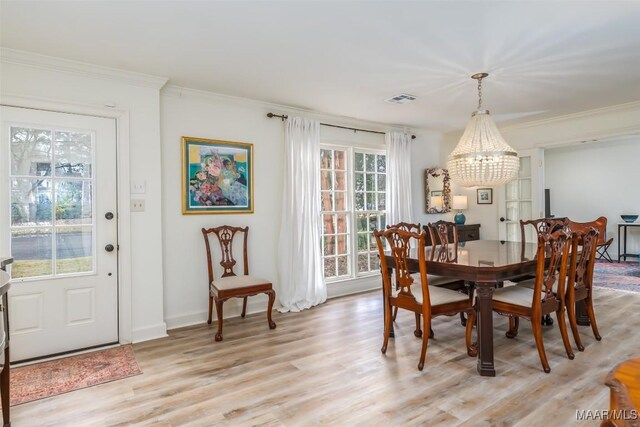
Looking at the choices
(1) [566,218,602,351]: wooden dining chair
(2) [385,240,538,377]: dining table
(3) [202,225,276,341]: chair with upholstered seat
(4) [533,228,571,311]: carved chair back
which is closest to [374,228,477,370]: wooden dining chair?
(2) [385,240,538,377]: dining table

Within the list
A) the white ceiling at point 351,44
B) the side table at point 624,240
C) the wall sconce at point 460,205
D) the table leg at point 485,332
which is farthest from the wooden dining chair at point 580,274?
the side table at point 624,240

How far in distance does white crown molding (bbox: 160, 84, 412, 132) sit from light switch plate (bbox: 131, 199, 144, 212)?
1133 millimetres

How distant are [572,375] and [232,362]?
2.47 metres

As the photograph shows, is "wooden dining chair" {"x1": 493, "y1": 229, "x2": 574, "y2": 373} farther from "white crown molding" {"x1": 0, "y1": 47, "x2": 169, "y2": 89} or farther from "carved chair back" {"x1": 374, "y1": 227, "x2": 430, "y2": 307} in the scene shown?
"white crown molding" {"x1": 0, "y1": 47, "x2": 169, "y2": 89}

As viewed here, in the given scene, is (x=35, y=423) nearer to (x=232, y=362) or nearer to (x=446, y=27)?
(x=232, y=362)

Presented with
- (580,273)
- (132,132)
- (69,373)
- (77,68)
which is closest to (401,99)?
(580,273)

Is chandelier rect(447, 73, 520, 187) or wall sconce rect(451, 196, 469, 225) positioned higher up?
chandelier rect(447, 73, 520, 187)

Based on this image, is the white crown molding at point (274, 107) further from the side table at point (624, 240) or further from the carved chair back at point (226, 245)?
the side table at point (624, 240)

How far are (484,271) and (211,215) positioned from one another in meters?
2.77

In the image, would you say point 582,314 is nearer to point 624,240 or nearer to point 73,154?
point 73,154

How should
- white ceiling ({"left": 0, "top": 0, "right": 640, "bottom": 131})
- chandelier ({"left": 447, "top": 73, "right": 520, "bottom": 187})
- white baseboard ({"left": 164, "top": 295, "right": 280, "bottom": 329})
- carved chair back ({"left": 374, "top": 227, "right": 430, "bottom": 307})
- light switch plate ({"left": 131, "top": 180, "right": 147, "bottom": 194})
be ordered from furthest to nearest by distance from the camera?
white baseboard ({"left": 164, "top": 295, "right": 280, "bottom": 329}) < light switch plate ({"left": 131, "top": 180, "right": 147, "bottom": 194}) < chandelier ({"left": 447, "top": 73, "right": 520, "bottom": 187}) < carved chair back ({"left": 374, "top": 227, "right": 430, "bottom": 307}) < white ceiling ({"left": 0, "top": 0, "right": 640, "bottom": 131})

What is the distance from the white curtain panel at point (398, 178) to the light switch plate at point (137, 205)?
3.35 m

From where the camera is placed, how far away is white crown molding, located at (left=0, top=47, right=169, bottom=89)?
279cm

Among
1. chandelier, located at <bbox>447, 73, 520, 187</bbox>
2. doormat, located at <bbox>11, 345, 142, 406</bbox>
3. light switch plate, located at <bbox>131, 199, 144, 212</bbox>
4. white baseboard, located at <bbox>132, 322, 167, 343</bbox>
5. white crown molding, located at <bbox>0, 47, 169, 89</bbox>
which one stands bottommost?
doormat, located at <bbox>11, 345, 142, 406</bbox>
